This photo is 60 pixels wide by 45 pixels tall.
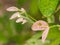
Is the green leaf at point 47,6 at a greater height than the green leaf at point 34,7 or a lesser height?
greater

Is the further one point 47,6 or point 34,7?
point 34,7

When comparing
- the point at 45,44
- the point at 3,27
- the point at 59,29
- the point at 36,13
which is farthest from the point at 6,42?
the point at 59,29

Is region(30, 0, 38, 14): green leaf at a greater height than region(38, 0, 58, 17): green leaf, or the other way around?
region(38, 0, 58, 17): green leaf

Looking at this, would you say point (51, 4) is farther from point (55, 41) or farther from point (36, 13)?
point (36, 13)

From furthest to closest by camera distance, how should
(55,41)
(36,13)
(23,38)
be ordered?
1. (23,38)
2. (36,13)
3. (55,41)

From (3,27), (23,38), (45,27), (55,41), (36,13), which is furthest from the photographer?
(3,27)

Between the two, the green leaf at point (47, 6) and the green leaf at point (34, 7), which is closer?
the green leaf at point (47, 6)

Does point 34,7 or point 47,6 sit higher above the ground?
point 47,6

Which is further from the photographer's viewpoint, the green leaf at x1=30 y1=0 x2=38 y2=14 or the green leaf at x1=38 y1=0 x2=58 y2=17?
the green leaf at x1=30 y1=0 x2=38 y2=14
